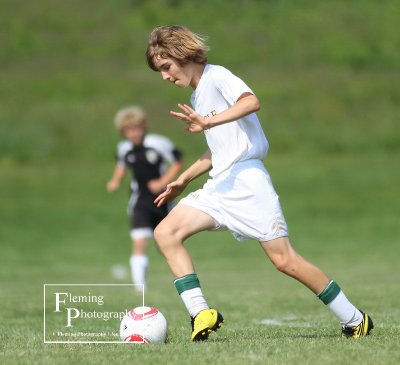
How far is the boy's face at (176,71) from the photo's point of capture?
6.53 metres

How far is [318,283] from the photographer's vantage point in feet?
21.1

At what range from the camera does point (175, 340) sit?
656cm

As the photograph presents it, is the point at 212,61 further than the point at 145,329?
Yes

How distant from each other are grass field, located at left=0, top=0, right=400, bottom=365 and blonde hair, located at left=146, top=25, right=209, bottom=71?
436 centimetres

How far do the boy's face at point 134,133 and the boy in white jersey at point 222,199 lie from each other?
6711mm

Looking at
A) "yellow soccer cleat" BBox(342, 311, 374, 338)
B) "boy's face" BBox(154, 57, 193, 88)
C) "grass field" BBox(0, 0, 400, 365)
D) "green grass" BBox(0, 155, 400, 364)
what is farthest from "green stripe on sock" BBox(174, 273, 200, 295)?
"grass field" BBox(0, 0, 400, 365)


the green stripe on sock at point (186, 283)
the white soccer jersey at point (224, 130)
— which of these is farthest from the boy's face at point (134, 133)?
the green stripe on sock at point (186, 283)

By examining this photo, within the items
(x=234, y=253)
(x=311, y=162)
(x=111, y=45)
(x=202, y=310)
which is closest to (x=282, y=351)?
(x=202, y=310)

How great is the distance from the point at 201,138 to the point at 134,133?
17.6 meters

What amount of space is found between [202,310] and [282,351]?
714 millimetres

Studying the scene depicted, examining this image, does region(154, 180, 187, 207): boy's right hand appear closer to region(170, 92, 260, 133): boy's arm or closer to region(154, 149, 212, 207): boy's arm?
region(154, 149, 212, 207): boy's arm

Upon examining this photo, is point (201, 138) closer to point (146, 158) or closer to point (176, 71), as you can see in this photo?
point (146, 158)

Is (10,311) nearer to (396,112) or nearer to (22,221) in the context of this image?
(22,221)

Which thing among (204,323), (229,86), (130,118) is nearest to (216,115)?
(229,86)
